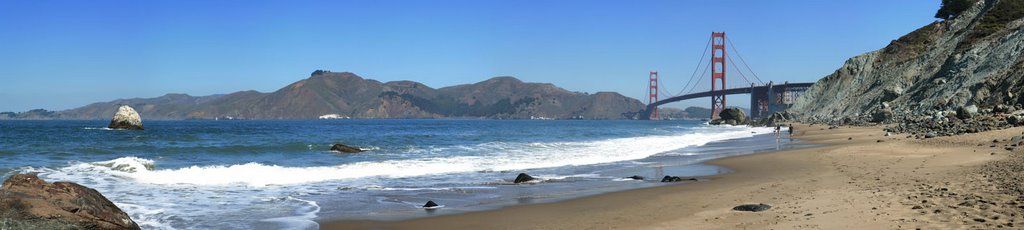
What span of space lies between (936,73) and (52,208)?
4687 centimetres

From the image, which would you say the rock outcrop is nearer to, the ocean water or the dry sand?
the ocean water

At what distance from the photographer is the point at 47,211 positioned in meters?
6.29

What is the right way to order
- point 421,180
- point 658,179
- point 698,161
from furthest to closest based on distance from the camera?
point 698,161
point 421,180
point 658,179

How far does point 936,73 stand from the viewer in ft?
142

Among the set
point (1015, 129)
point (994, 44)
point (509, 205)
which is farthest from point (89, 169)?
point (994, 44)

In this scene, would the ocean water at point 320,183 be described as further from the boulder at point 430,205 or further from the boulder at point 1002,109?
the boulder at point 1002,109

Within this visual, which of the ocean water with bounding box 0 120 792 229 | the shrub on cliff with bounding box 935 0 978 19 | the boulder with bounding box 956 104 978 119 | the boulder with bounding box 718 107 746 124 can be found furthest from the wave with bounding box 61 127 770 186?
the boulder with bounding box 718 107 746 124

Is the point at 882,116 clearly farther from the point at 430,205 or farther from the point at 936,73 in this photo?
the point at 430,205

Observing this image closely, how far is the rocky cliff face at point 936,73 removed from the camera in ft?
108

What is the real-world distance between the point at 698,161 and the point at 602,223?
38.7 ft

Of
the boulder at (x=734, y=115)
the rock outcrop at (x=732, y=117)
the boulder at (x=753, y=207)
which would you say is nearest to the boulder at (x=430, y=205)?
the boulder at (x=753, y=207)

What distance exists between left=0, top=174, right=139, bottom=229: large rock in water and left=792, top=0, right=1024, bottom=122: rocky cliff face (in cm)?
2724

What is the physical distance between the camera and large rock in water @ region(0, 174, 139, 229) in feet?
20.3

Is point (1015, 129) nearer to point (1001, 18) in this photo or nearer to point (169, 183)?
point (169, 183)
